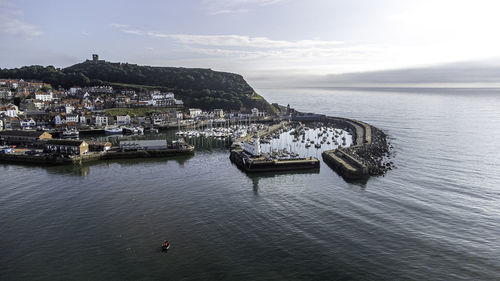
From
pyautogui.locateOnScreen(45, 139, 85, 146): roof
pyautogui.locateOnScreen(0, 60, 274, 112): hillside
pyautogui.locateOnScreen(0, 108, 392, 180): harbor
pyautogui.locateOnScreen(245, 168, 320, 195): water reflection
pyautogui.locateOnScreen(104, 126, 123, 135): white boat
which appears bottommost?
pyautogui.locateOnScreen(245, 168, 320, 195): water reflection

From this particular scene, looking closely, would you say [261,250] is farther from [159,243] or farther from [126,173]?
[126,173]

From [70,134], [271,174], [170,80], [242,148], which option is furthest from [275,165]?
[170,80]

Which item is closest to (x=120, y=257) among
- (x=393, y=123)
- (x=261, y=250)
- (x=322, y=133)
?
(x=261, y=250)

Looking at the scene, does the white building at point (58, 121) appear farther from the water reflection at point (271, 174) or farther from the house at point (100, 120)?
the water reflection at point (271, 174)

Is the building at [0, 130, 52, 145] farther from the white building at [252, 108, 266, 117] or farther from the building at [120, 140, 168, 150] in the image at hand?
the white building at [252, 108, 266, 117]

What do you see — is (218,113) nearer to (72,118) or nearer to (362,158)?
(72,118)

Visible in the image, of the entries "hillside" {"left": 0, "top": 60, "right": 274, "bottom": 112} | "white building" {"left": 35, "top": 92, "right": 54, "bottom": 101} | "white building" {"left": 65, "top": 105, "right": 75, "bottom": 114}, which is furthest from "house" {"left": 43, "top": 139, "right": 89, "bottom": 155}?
"white building" {"left": 35, "top": 92, "right": 54, "bottom": 101}
